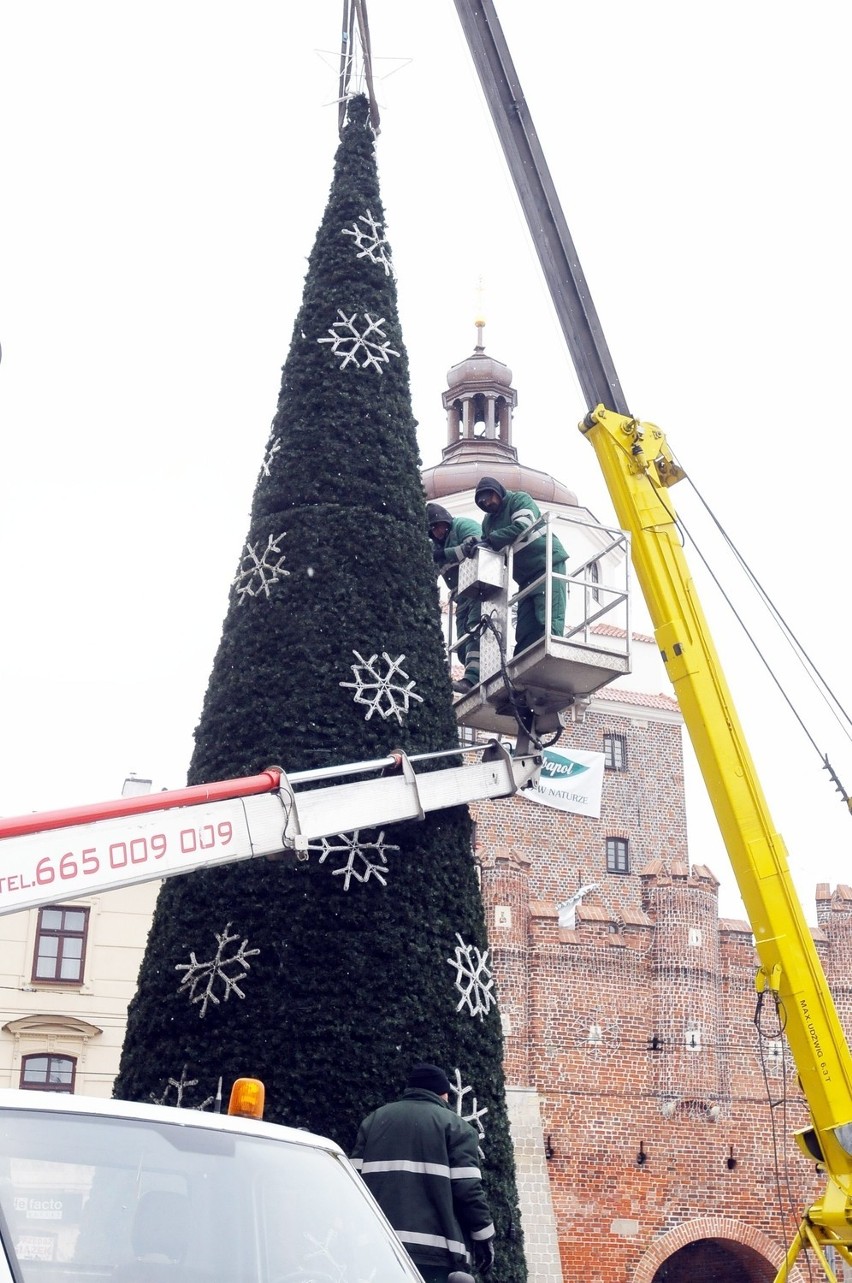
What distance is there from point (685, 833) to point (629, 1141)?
610 inches

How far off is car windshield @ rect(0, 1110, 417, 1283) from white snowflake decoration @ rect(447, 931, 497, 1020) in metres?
3.83

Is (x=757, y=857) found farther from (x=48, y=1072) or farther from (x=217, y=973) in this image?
(x=48, y=1072)

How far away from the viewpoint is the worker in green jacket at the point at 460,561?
1041cm

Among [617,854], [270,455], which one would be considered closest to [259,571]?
[270,455]

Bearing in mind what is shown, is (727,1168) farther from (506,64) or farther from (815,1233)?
(506,64)

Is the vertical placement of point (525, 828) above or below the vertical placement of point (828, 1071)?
above

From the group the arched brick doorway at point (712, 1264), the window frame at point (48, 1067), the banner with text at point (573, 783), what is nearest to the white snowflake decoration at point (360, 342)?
the window frame at point (48, 1067)

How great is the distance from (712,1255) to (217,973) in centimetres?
1561

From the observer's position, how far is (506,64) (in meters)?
11.7

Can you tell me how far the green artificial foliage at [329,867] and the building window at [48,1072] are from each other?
1392 cm

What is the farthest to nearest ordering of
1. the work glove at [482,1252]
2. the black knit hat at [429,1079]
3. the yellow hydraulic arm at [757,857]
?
the yellow hydraulic arm at [757,857]
the black knit hat at [429,1079]
the work glove at [482,1252]

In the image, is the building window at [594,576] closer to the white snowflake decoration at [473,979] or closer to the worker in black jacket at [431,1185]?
the white snowflake decoration at [473,979]

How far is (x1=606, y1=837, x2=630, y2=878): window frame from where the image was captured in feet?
110

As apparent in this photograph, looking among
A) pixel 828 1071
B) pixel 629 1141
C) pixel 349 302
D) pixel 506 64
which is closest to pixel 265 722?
pixel 349 302
